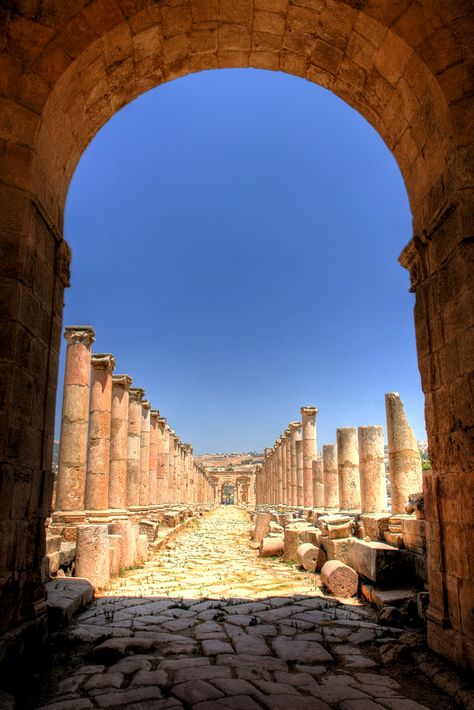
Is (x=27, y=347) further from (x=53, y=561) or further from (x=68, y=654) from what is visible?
(x=53, y=561)

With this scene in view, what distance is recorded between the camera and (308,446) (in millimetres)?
25719

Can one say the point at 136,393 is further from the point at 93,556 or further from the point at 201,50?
the point at 201,50

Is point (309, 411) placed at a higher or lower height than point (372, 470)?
higher

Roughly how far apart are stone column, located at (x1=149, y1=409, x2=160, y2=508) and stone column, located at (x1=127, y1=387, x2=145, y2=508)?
14.5ft

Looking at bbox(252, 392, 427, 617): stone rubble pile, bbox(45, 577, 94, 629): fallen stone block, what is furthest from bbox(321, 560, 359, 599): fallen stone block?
bbox(45, 577, 94, 629): fallen stone block

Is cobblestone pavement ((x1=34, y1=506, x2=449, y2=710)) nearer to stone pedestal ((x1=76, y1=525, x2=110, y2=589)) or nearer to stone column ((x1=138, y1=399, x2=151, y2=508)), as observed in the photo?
stone pedestal ((x1=76, y1=525, x2=110, y2=589))

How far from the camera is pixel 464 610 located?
4273 millimetres

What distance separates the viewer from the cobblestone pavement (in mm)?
3723

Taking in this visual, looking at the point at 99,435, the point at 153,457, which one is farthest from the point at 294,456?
the point at 99,435

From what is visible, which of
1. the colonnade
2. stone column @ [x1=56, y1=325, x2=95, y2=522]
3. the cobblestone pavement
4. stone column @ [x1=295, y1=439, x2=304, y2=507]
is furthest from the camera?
stone column @ [x1=295, y1=439, x2=304, y2=507]

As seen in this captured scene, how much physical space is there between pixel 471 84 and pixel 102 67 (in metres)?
3.66

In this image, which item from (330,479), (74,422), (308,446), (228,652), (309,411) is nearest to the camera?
(228,652)

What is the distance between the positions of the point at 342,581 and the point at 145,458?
15.4 meters

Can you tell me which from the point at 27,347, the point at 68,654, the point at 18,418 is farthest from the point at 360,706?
the point at 27,347
